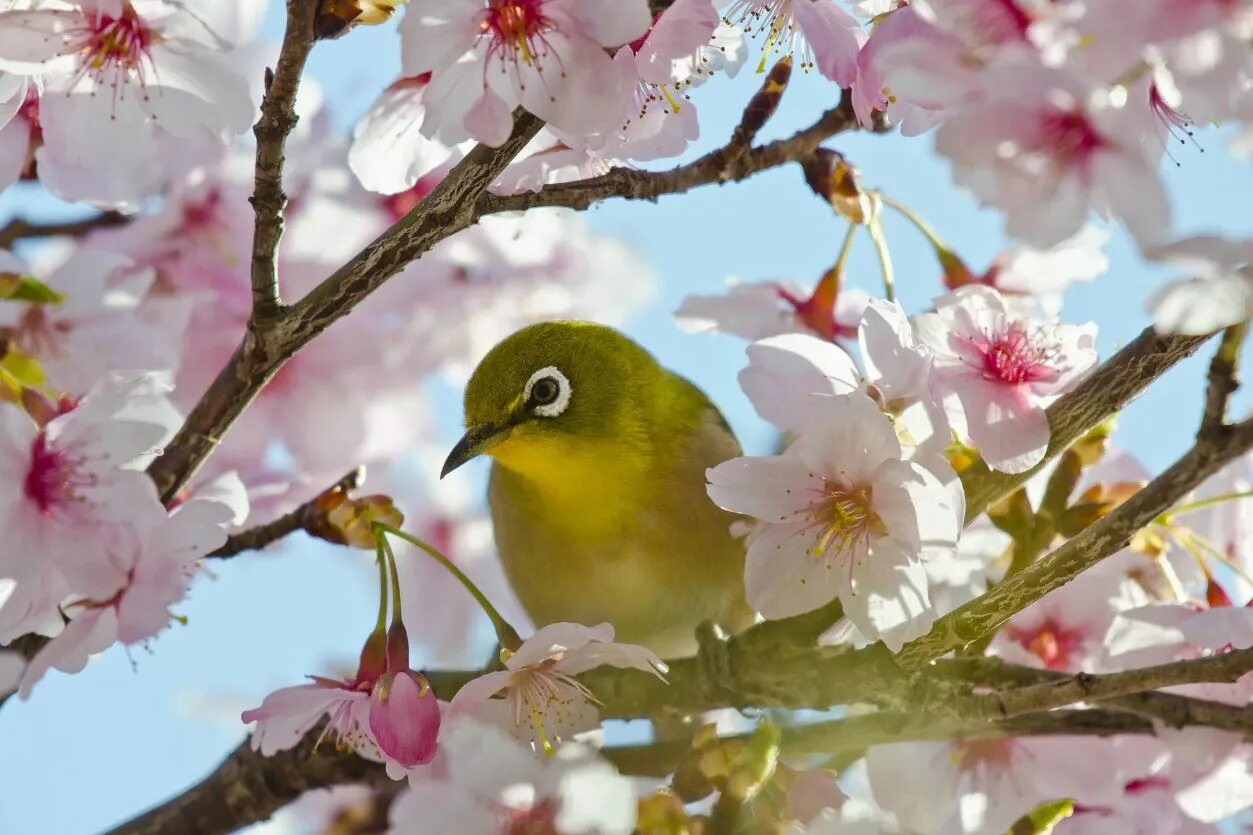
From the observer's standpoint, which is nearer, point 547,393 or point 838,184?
point 838,184

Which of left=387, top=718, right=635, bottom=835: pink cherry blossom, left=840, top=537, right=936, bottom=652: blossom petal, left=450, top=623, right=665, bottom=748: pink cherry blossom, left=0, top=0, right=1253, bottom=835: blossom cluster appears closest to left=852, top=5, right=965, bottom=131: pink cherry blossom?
left=0, top=0, right=1253, bottom=835: blossom cluster

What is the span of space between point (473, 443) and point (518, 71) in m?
1.72

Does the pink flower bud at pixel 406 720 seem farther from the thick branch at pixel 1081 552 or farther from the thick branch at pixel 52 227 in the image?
the thick branch at pixel 52 227

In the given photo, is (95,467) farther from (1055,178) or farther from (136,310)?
(1055,178)

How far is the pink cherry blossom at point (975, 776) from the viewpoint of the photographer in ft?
8.76

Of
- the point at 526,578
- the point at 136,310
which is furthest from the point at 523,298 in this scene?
the point at 136,310

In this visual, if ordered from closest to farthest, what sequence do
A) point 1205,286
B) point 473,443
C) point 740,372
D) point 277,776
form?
1. point 1205,286
2. point 740,372
3. point 277,776
4. point 473,443

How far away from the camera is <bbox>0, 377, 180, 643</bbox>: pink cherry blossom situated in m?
2.24

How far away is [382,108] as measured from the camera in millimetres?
2371

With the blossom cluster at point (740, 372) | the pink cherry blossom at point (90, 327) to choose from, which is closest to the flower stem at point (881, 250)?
the blossom cluster at point (740, 372)

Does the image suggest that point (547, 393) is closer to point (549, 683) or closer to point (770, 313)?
point (770, 313)

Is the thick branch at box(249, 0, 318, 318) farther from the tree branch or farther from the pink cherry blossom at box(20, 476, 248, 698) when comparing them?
the tree branch

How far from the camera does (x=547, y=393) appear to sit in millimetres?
3670

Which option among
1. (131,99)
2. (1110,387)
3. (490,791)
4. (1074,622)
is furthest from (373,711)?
(1074,622)
